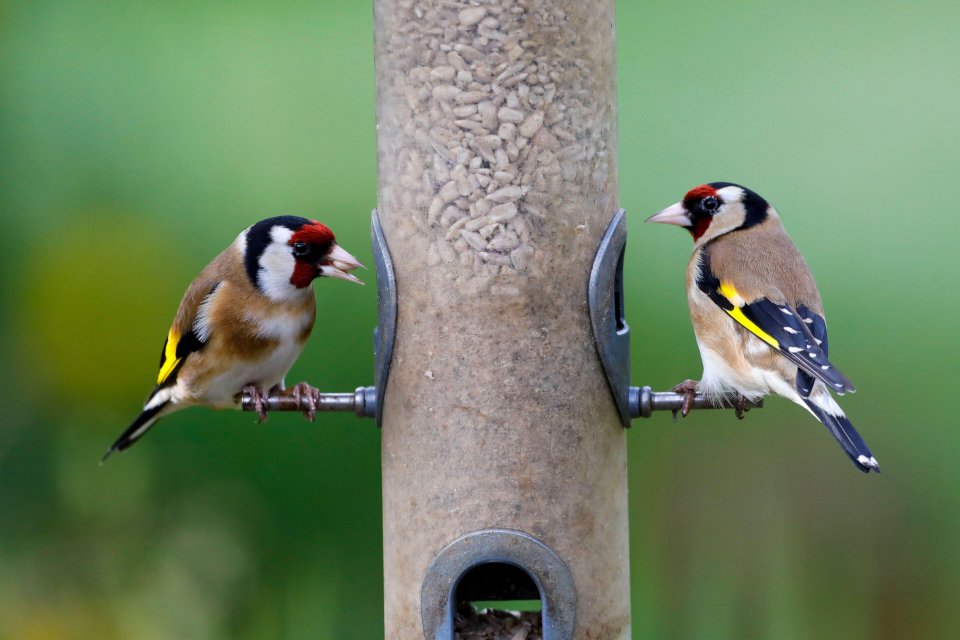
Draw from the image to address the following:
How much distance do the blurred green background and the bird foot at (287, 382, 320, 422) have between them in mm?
1586

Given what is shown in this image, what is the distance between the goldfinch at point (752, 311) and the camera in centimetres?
360

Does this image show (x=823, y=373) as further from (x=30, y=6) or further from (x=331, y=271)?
(x=30, y=6)

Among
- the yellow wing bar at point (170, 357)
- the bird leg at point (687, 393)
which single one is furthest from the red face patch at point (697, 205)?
the yellow wing bar at point (170, 357)

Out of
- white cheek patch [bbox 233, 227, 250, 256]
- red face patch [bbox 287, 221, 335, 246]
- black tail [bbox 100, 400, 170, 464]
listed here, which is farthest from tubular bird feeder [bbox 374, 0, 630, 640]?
black tail [bbox 100, 400, 170, 464]

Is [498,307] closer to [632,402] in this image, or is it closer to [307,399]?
[632,402]

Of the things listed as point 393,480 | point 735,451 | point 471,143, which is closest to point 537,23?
point 471,143

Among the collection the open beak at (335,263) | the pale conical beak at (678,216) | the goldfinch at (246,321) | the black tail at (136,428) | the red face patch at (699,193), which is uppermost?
the red face patch at (699,193)

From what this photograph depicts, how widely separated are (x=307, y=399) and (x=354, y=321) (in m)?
1.76

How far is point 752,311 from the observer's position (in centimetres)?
379

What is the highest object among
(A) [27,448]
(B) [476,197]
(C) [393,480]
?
(B) [476,197]

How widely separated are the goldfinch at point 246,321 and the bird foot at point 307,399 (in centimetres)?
22

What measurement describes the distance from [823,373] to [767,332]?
0.79 ft

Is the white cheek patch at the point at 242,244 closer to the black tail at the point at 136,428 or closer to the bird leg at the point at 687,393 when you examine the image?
the black tail at the point at 136,428

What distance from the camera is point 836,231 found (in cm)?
604
